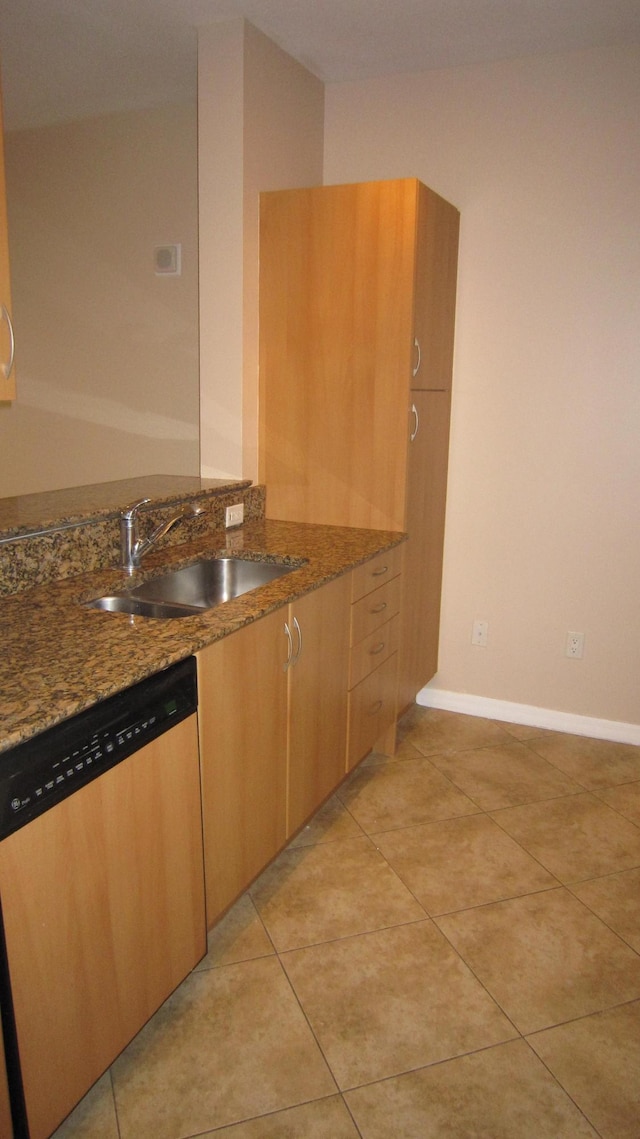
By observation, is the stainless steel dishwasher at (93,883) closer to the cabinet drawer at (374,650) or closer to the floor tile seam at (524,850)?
the cabinet drawer at (374,650)

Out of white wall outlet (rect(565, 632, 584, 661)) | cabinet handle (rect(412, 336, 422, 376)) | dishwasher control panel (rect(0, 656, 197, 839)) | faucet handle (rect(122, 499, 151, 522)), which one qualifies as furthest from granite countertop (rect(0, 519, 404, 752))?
white wall outlet (rect(565, 632, 584, 661))

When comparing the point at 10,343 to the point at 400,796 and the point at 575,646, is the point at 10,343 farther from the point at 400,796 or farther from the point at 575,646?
the point at 575,646

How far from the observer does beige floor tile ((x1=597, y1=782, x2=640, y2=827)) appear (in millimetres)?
2645

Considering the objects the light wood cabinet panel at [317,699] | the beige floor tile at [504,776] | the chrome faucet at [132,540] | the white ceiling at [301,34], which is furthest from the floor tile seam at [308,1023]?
the white ceiling at [301,34]

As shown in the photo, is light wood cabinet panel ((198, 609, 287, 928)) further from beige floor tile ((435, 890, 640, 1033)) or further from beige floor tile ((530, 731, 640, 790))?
beige floor tile ((530, 731, 640, 790))

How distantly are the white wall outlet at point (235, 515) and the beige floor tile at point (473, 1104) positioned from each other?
1776mm

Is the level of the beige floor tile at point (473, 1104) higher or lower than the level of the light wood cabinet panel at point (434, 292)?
lower

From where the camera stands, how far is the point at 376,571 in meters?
2.56

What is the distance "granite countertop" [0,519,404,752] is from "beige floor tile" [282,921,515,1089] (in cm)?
91

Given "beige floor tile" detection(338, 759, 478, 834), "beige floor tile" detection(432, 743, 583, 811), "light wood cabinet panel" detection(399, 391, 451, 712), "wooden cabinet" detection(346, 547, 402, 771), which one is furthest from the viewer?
"light wood cabinet panel" detection(399, 391, 451, 712)

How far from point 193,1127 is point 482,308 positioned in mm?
2787

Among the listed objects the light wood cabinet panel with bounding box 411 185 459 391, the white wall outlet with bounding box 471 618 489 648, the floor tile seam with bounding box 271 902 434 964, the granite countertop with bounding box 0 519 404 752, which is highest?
the light wood cabinet panel with bounding box 411 185 459 391

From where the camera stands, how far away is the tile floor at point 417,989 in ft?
5.09

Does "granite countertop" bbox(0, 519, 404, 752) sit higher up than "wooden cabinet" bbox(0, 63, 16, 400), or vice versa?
Answer: "wooden cabinet" bbox(0, 63, 16, 400)
